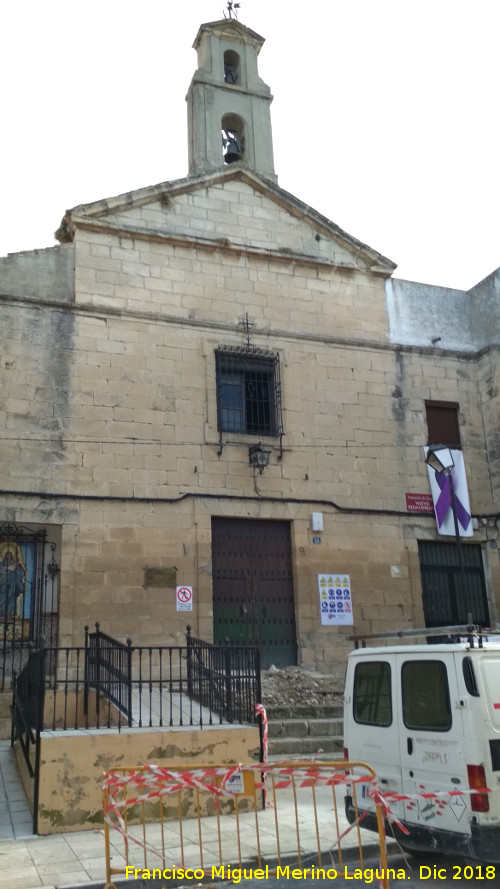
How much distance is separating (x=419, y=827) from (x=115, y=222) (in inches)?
459

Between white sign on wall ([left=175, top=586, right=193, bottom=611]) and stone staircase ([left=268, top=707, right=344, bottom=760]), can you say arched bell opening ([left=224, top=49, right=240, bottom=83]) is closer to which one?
white sign on wall ([left=175, top=586, right=193, bottom=611])

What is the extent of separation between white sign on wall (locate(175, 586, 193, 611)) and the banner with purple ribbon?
5.14 m

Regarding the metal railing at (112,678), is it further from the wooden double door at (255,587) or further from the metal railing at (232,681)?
the wooden double door at (255,587)

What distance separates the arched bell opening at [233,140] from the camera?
54.3 feet

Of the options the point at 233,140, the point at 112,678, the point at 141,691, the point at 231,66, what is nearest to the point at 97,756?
Answer: the point at 141,691

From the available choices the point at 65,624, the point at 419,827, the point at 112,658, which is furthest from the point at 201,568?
the point at 419,827

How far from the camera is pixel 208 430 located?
45.7 ft

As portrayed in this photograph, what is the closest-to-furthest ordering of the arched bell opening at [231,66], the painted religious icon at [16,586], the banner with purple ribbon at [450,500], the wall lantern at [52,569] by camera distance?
the painted religious icon at [16,586] < the wall lantern at [52,569] < the banner with purple ribbon at [450,500] < the arched bell opening at [231,66]

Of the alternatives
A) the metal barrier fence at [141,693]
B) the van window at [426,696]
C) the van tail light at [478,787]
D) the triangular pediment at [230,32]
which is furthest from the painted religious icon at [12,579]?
the triangular pediment at [230,32]

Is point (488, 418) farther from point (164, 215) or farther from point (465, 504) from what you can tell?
point (164, 215)

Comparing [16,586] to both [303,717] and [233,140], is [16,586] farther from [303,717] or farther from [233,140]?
[233,140]

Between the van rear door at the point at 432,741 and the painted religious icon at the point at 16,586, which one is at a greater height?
the painted religious icon at the point at 16,586

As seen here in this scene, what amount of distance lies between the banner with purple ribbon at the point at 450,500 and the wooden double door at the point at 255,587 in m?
3.15

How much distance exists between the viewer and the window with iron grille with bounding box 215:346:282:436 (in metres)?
14.4
